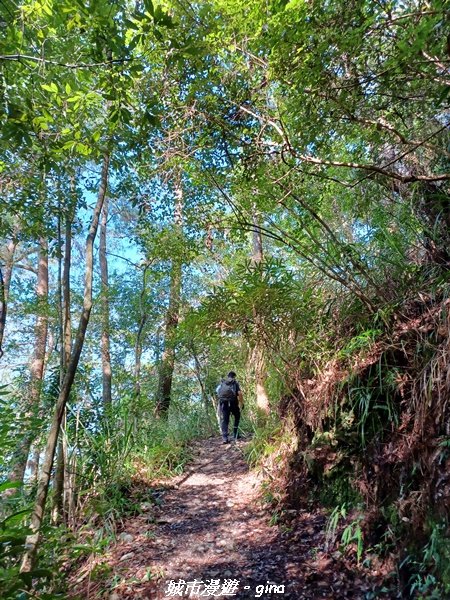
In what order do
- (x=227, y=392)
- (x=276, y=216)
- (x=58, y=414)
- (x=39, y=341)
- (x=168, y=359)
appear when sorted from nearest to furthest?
(x=58, y=414), (x=276, y=216), (x=227, y=392), (x=39, y=341), (x=168, y=359)

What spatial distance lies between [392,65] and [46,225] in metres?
3.93

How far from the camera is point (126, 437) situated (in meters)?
4.76

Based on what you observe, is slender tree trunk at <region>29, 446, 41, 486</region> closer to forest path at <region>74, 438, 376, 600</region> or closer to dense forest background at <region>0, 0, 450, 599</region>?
dense forest background at <region>0, 0, 450, 599</region>

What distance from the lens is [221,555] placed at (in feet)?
11.2

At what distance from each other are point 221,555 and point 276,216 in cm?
450

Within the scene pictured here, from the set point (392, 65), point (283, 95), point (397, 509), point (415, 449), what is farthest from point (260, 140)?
point (397, 509)

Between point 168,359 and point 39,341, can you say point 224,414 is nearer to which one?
point 168,359

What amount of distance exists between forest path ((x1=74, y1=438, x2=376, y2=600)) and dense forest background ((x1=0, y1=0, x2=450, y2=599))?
277 millimetres

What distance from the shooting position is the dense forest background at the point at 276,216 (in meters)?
2.48

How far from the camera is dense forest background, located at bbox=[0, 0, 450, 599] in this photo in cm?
248

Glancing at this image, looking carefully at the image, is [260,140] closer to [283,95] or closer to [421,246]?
[283,95]

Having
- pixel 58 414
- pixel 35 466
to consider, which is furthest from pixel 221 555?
pixel 35 466

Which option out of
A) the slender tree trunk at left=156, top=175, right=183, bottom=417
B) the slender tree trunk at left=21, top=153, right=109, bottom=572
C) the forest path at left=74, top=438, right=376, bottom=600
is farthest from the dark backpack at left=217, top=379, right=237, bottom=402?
the slender tree trunk at left=21, top=153, right=109, bottom=572

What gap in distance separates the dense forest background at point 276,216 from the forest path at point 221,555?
0.28 meters
